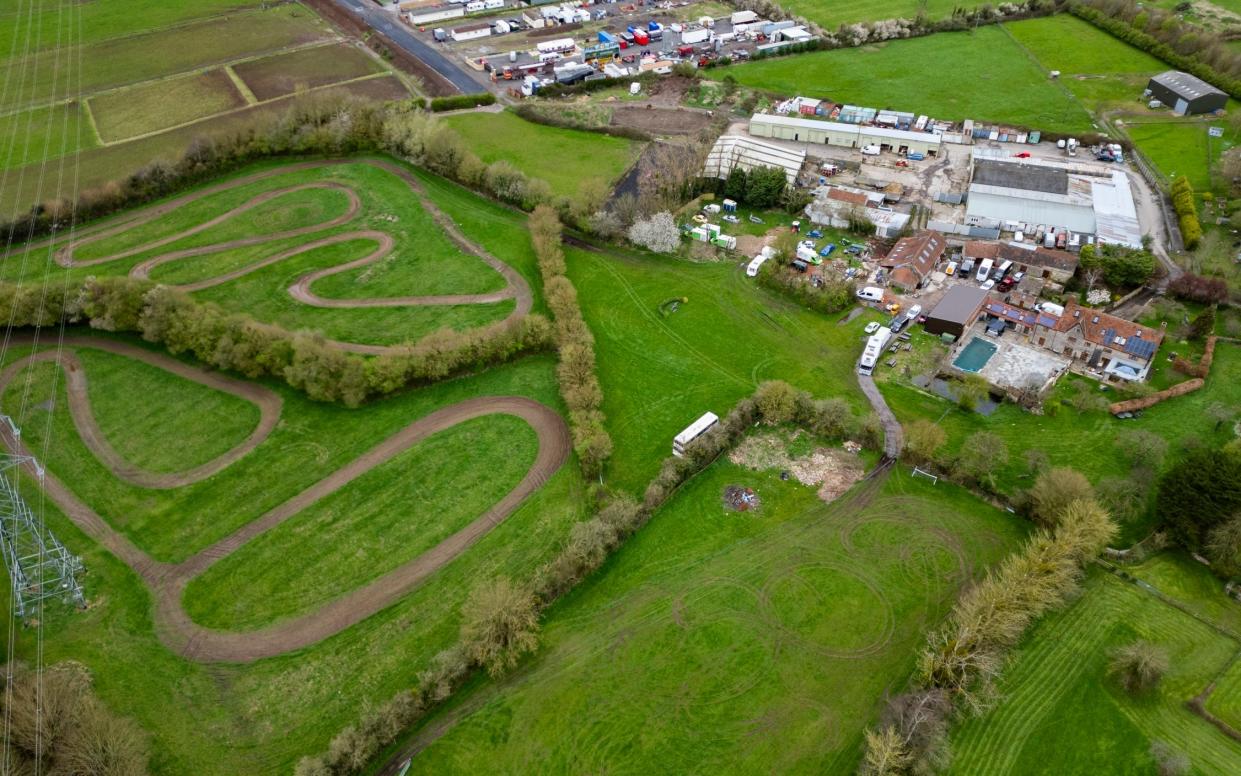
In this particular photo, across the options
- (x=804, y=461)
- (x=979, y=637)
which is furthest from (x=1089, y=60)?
(x=979, y=637)

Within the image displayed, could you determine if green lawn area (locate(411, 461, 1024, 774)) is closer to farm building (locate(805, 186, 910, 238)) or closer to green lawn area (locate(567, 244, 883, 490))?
green lawn area (locate(567, 244, 883, 490))

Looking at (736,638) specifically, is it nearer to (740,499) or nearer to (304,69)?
(740,499)

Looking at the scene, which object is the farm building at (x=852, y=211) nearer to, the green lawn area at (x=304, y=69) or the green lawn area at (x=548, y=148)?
the green lawn area at (x=548, y=148)

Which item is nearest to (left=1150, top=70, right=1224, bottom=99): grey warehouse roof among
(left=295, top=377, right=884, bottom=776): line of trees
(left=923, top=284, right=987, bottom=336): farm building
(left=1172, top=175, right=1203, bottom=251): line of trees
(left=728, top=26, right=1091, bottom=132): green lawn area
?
(left=728, top=26, right=1091, bottom=132): green lawn area

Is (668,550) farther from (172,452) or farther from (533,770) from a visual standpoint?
(172,452)

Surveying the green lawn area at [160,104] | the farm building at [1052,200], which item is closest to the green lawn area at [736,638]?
the farm building at [1052,200]

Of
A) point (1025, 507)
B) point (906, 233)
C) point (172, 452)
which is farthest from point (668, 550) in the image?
point (906, 233)

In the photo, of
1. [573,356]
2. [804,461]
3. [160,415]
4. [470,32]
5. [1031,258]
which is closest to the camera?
[804,461]
